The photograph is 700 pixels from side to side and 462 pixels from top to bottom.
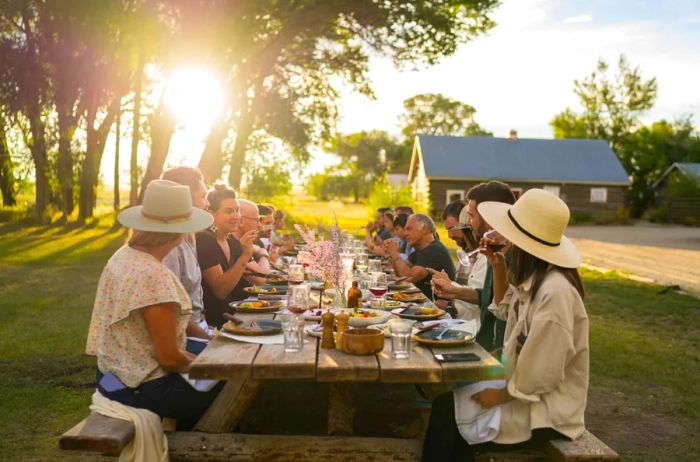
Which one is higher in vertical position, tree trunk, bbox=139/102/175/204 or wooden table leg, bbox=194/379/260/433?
tree trunk, bbox=139/102/175/204

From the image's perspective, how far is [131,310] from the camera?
3.32 metres

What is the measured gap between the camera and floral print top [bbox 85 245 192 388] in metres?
3.30

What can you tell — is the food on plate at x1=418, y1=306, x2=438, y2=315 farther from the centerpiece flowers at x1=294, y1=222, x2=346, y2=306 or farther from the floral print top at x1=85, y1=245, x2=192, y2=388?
the floral print top at x1=85, y1=245, x2=192, y2=388

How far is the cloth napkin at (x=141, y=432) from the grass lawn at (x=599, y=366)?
1.57m

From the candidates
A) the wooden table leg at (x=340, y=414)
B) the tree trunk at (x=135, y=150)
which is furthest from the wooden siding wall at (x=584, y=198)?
the wooden table leg at (x=340, y=414)

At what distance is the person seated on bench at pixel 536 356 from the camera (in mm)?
3035

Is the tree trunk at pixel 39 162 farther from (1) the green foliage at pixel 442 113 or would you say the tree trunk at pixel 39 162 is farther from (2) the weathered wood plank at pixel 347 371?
(1) the green foliage at pixel 442 113

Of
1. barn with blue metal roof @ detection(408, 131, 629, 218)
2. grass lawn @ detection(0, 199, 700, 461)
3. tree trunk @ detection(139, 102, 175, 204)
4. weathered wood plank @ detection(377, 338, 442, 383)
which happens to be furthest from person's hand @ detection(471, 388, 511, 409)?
barn with blue metal roof @ detection(408, 131, 629, 218)

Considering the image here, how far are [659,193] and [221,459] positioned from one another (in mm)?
52037

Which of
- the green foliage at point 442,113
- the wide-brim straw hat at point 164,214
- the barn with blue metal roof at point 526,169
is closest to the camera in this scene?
the wide-brim straw hat at point 164,214

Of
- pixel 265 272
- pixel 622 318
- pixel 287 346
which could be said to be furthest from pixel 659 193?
pixel 287 346

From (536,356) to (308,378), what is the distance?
107cm

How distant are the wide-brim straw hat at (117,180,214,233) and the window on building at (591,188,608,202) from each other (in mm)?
41772

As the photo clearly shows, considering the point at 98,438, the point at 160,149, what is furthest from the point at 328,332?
the point at 160,149
